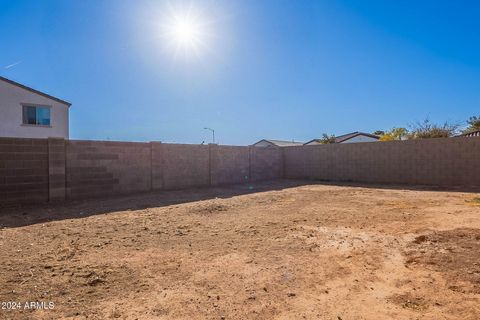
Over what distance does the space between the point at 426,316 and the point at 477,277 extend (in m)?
1.16

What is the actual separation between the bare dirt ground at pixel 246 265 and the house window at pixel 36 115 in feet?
41.9

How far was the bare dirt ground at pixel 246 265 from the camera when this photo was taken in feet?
8.45

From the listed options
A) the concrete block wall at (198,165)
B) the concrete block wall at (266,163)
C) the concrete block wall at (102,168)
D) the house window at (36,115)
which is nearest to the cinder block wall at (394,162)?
the concrete block wall at (198,165)

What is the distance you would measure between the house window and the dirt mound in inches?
772

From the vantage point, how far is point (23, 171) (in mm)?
7664

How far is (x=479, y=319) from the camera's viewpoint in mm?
2330

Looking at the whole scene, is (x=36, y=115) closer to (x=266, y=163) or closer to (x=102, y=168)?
(x=102, y=168)

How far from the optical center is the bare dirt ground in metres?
2.58

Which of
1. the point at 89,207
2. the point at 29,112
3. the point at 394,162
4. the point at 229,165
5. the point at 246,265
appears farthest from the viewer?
the point at 29,112

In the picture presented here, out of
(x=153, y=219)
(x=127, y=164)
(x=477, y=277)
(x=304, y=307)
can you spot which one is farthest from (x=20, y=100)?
(x=477, y=277)

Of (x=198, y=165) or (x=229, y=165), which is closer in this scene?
(x=198, y=165)

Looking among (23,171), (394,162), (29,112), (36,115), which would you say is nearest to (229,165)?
(394,162)

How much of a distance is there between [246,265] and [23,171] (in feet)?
23.4

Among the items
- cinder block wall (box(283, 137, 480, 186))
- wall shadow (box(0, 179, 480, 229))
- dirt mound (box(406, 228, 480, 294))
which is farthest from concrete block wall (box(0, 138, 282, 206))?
dirt mound (box(406, 228, 480, 294))
